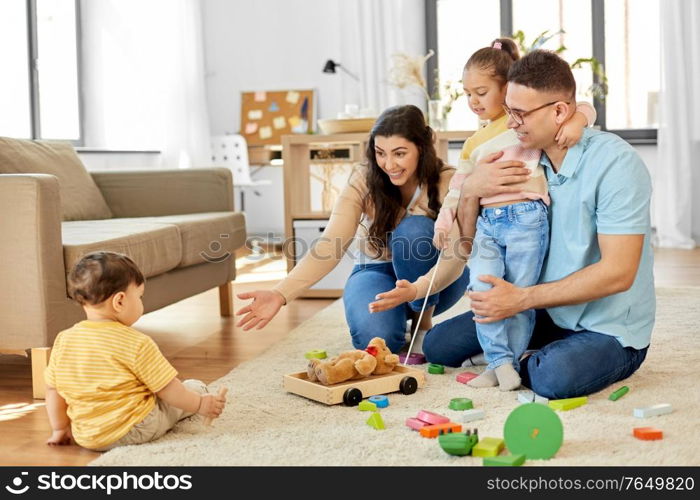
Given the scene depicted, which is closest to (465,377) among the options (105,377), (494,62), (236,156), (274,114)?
(494,62)

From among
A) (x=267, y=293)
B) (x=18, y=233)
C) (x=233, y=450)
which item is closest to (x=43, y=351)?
(x=18, y=233)

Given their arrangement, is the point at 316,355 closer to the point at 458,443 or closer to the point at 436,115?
the point at 458,443

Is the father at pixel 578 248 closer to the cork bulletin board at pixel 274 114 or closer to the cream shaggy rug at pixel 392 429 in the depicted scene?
the cream shaggy rug at pixel 392 429

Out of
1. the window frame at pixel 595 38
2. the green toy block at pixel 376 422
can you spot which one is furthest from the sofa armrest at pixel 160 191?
the window frame at pixel 595 38

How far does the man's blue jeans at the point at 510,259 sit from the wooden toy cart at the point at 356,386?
0.67 ft

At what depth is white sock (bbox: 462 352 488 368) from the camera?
2398mm

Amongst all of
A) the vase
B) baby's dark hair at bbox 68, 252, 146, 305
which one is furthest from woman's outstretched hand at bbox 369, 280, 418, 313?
the vase

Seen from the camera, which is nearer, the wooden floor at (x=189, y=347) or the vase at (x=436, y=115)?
the wooden floor at (x=189, y=347)

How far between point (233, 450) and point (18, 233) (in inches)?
36.3

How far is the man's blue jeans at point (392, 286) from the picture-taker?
100 inches

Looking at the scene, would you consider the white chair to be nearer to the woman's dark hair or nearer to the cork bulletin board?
the cork bulletin board

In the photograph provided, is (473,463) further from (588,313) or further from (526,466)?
(588,313)

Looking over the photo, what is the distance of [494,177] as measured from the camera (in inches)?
82.0

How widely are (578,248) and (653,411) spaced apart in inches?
16.1
